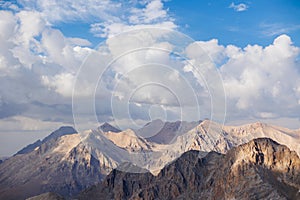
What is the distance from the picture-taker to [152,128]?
7275 centimetres

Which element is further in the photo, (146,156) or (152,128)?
(146,156)

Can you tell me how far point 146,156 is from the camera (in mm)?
165500

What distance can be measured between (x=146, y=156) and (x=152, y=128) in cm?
9447
